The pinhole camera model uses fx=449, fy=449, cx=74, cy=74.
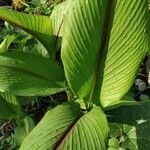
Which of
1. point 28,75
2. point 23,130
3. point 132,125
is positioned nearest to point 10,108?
point 23,130

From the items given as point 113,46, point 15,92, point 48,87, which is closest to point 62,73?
point 48,87

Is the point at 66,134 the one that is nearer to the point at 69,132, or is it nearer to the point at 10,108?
the point at 69,132

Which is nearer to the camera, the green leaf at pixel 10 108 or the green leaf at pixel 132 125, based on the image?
the green leaf at pixel 132 125

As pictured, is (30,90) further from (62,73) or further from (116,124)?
(116,124)

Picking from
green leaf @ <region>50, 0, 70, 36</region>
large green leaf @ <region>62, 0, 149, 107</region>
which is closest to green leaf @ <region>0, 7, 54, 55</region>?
green leaf @ <region>50, 0, 70, 36</region>

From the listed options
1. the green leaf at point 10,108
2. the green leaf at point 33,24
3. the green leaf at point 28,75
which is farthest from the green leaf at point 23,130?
the green leaf at point 33,24

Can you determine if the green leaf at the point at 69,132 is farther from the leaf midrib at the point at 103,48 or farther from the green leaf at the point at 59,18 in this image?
the green leaf at the point at 59,18
